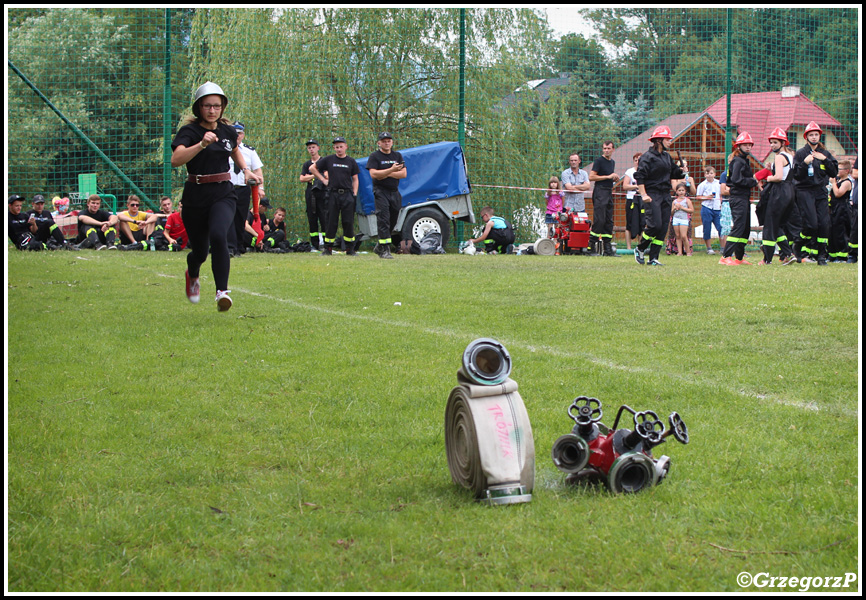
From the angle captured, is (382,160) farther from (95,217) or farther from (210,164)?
(210,164)

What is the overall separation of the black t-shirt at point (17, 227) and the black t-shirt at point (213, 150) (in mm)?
11767

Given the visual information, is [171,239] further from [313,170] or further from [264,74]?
[264,74]

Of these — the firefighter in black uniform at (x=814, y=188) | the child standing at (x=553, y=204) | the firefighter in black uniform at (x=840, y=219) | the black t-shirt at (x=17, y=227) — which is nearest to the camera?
the firefighter in black uniform at (x=814, y=188)

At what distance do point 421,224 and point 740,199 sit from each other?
6716 mm

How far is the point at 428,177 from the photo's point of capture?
19875mm

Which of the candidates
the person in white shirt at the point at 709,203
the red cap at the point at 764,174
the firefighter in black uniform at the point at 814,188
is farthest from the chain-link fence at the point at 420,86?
the firefighter in black uniform at the point at 814,188

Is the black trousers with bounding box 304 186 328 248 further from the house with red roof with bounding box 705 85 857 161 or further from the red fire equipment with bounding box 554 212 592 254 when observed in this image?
the house with red roof with bounding box 705 85 857 161

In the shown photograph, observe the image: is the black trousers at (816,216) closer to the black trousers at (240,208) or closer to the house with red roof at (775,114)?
the house with red roof at (775,114)

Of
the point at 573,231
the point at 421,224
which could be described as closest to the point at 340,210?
the point at 421,224

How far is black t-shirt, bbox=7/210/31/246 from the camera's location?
18641 millimetres

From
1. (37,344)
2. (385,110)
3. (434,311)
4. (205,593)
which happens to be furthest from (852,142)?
(205,593)

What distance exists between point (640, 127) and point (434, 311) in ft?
53.4

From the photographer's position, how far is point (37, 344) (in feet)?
22.9

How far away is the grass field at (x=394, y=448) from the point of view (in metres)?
2.90
